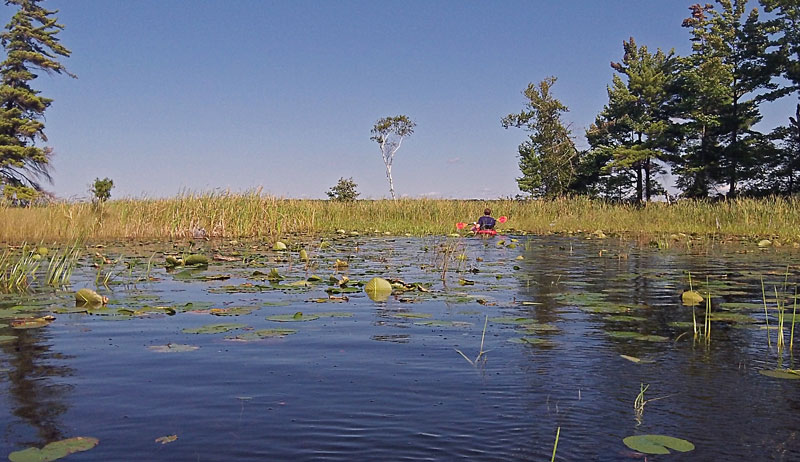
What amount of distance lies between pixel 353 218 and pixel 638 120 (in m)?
20.3

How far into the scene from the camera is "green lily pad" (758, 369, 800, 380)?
3844 mm

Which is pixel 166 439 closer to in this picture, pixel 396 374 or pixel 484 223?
pixel 396 374

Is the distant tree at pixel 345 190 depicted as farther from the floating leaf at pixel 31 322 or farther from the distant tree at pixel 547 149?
the floating leaf at pixel 31 322

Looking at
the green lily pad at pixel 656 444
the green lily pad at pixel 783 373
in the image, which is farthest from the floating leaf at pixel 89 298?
the green lily pad at pixel 783 373

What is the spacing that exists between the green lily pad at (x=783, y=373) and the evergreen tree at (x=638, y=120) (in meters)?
36.4

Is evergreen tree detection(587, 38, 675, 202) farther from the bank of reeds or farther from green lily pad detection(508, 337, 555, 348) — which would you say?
green lily pad detection(508, 337, 555, 348)

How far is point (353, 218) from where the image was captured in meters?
28.2

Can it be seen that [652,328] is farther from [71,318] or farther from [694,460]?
[71,318]

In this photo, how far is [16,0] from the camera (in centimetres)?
3509

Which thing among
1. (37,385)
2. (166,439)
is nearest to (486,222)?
(37,385)

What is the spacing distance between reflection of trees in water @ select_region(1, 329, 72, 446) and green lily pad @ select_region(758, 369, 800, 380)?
12.5ft

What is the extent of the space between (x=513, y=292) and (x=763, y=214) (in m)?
19.3

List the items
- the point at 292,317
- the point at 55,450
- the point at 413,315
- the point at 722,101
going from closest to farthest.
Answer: the point at 55,450 → the point at 292,317 → the point at 413,315 → the point at 722,101

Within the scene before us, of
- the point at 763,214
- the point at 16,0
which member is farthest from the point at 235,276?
the point at 16,0
